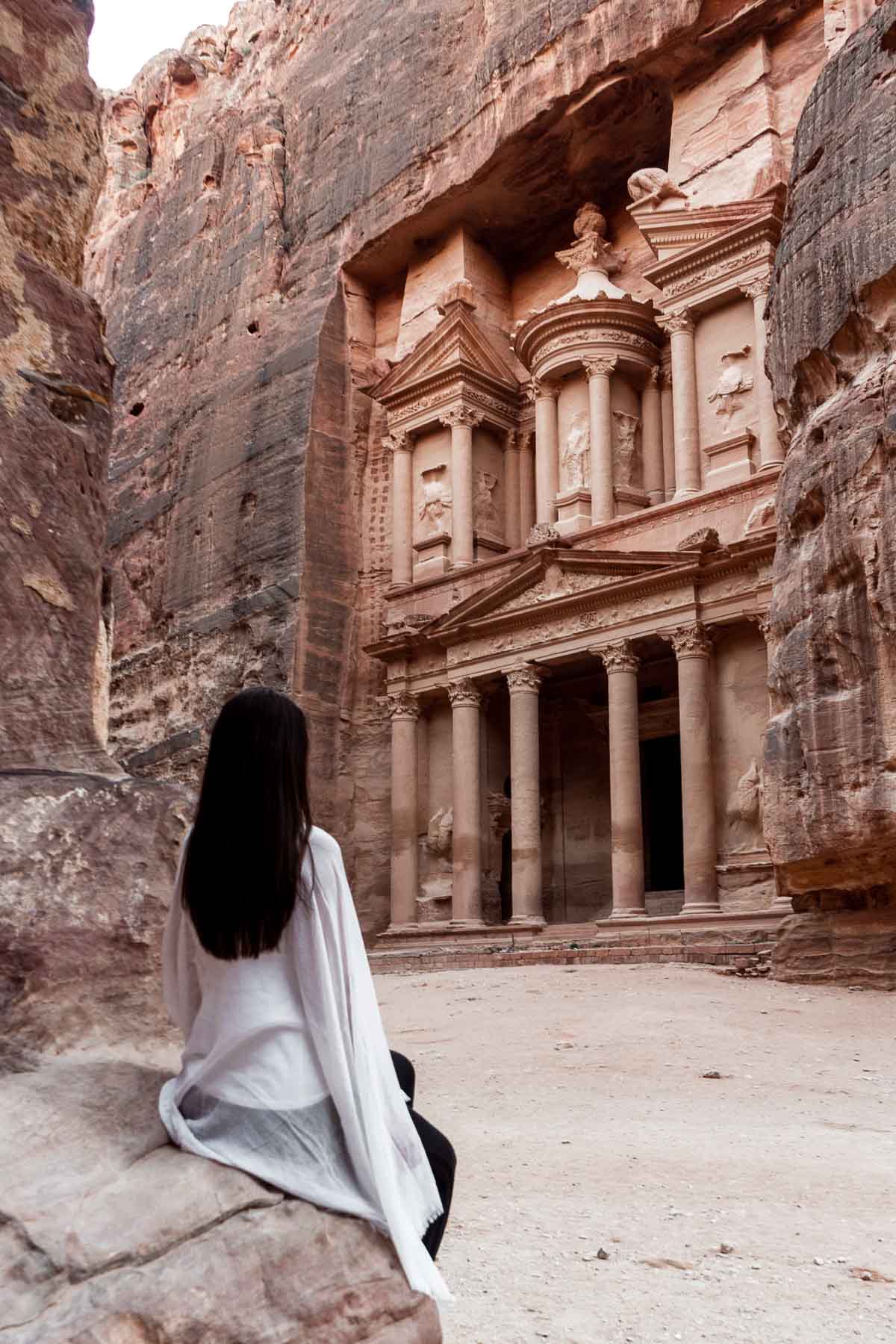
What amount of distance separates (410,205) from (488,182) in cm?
184

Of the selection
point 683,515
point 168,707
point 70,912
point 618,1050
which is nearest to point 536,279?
point 683,515

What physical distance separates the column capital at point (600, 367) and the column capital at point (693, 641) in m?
6.03

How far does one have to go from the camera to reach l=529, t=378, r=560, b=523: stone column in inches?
922

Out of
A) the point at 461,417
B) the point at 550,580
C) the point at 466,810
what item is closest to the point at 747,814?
the point at 550,580

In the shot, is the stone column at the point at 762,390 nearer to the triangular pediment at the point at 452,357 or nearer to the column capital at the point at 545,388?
the column capital at the point at 545,388

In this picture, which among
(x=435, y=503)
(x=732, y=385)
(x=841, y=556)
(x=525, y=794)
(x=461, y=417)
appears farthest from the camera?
(x=435, y=503)

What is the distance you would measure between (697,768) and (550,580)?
440cm

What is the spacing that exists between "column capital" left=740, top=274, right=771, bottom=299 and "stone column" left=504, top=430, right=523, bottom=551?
20.8 feet

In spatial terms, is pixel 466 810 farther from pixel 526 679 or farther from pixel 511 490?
pixel 511 490

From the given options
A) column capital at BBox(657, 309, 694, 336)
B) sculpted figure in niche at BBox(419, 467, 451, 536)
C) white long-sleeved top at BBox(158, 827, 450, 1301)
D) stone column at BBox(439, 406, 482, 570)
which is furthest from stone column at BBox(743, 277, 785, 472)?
white long-sleeved top at BBox(158, 827, 450, 1301)

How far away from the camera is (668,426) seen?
77.4ft

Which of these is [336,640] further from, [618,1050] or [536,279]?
[618,1050]

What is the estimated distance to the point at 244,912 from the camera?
2473 mm

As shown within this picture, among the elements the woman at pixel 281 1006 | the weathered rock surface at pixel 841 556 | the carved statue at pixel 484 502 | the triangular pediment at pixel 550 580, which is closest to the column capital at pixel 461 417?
the carved statue at pixel 484 502
